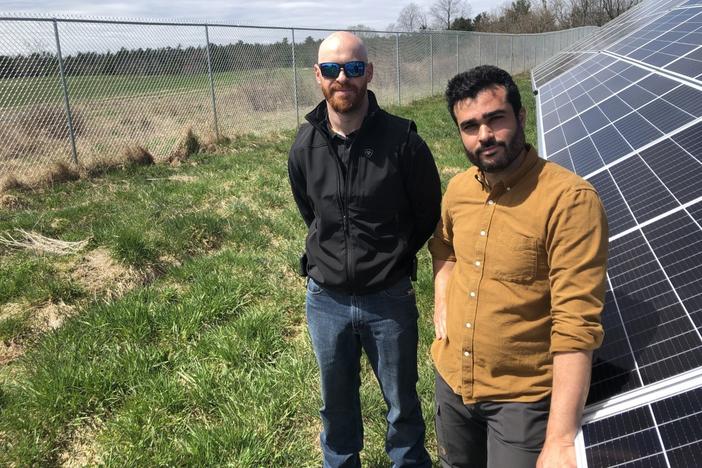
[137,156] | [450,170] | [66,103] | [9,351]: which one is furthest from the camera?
[137,156]

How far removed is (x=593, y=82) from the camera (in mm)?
7211

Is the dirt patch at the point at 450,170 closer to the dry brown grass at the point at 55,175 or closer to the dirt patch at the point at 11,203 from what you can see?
the dry brown grass at the point at 55,175

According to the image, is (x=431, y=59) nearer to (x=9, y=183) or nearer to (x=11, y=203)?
(x=9, y=183)

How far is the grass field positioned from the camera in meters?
3.12

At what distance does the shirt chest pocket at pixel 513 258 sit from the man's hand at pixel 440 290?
48cm

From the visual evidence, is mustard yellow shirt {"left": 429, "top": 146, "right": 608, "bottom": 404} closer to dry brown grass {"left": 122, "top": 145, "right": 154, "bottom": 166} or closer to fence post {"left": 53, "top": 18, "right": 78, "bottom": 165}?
fence post {"left": 53, "top": 18, "right": 78, "bottom": 165}

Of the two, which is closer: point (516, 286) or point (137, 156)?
point (516, 286)

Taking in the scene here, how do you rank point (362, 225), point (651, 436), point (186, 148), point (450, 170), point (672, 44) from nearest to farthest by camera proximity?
point (651, 436) → point (362, 225) → point (672, 44) → point (450, 170) → point (186, 148)

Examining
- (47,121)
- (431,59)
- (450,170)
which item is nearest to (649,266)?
(450,170)

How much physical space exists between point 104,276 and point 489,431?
4.17 meters

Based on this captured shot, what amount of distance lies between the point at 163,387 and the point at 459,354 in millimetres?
2263

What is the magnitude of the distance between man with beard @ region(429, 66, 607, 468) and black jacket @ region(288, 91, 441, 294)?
0.29 m

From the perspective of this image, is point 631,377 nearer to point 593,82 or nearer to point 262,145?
point 593,82

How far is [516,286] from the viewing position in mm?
1880
